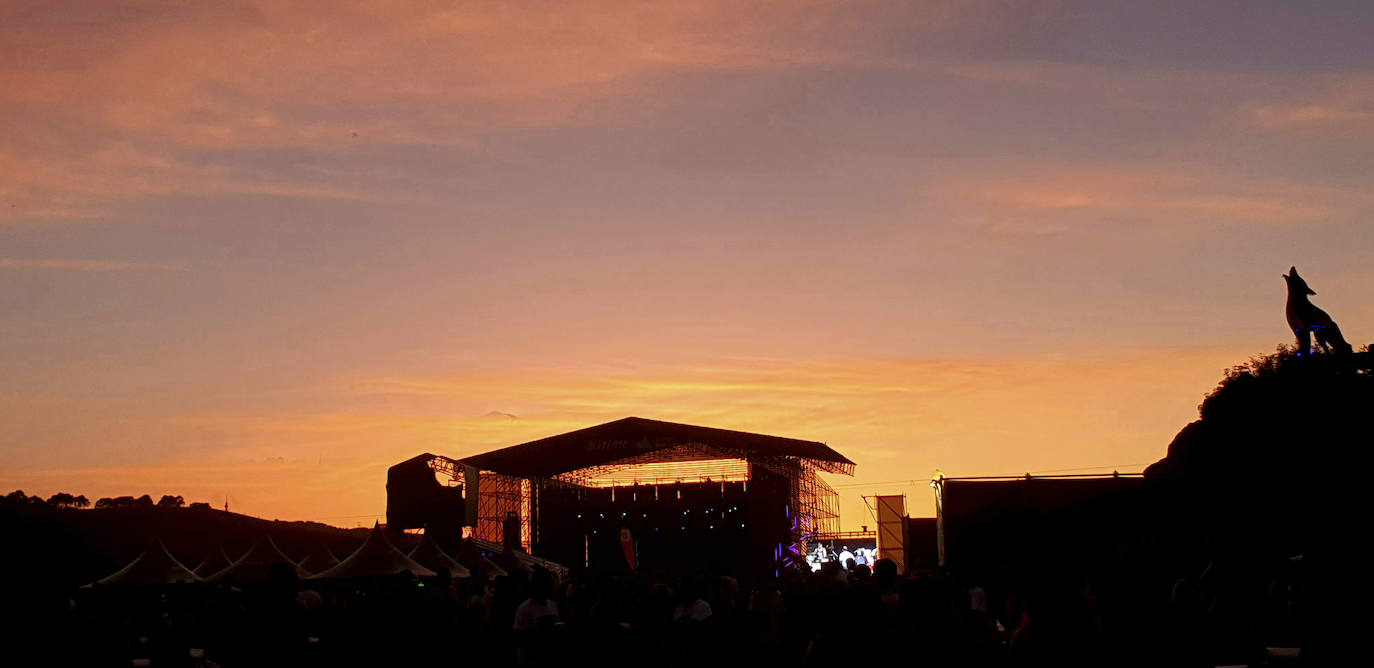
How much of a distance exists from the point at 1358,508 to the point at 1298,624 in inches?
750

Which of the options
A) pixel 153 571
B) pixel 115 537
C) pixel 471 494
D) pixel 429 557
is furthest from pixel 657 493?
pixel 115 537

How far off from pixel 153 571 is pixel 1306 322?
26.5m

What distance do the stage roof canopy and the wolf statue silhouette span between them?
24.9 meters

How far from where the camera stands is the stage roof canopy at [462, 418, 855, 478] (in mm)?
52719

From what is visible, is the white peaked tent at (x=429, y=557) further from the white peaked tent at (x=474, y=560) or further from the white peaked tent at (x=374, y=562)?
the white peaked tent at (x=474, y=560)

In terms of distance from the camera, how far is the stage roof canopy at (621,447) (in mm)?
52719

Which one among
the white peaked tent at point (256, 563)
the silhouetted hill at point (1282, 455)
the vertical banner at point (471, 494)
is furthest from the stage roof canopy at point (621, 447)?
the silhouetted hill at point (1282, 455)

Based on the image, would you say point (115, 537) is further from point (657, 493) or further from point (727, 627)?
point (727, 627)

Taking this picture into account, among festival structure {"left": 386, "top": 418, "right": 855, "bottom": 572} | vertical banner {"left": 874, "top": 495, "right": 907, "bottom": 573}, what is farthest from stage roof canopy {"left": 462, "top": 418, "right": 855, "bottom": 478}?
vertical banner {"left": 874, "top": 495, "right": 907, "bottom": 573}

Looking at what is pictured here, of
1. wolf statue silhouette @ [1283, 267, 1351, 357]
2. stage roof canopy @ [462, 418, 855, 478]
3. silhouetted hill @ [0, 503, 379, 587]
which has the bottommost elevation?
silhouetted hill @ [0, 503, 379, 587]

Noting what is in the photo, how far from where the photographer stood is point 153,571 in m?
28.7

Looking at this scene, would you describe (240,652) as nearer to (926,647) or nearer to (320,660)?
(320,660)

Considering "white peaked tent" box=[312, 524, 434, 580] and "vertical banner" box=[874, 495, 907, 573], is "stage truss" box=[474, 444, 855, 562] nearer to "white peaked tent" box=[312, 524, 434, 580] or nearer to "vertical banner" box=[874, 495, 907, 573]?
"vertical banner" box=[874, 495, 907, 573]

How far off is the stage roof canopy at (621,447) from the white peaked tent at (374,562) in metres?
25.5
